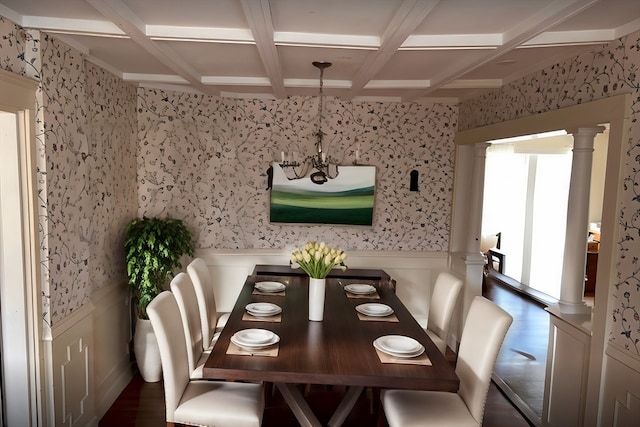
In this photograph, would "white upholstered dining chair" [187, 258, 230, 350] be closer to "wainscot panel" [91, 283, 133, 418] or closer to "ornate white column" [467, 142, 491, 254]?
"wainscot panel" [91, 283, 133, 418]

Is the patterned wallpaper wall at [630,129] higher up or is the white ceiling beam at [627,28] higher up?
the white ceiling beam at [627,28]

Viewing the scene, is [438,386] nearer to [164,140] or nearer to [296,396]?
[296,396]

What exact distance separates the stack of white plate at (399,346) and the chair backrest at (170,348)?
1062 millimetres

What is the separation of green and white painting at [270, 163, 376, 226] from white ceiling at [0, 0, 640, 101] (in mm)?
1452

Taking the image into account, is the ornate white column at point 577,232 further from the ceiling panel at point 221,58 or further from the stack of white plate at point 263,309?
the ceiling panel at point 221,58

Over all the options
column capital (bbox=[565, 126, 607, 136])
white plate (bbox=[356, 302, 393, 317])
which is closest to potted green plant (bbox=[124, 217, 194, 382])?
white plate (bbox=[356, 302, 393, 317])

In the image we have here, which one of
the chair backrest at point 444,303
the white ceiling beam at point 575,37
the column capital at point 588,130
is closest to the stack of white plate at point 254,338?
the chair backrest at point 444,303

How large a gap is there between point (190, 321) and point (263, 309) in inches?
18.7

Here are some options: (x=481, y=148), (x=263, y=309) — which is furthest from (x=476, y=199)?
(x=263, y=309)

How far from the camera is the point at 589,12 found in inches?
89.1

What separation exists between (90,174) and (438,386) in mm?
2680

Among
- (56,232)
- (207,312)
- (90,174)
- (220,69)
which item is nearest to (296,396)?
(207,312)

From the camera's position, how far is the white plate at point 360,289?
3699 millimetres

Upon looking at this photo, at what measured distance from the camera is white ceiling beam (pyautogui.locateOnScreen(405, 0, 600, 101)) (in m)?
2.08
